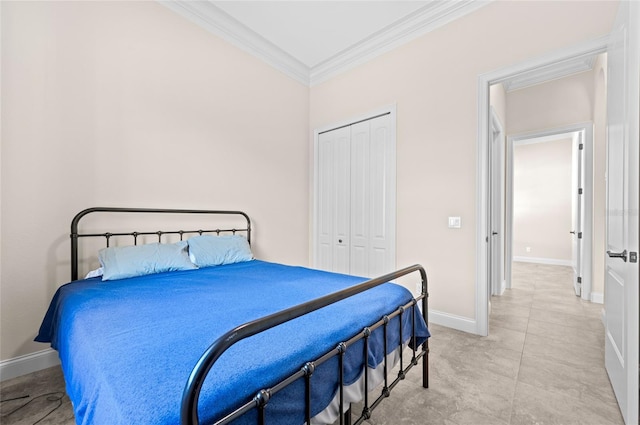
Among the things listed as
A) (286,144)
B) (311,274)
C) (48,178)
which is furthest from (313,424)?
(286,144)

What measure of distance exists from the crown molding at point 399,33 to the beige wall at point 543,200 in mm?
4452

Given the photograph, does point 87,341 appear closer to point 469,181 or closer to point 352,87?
point 469,181

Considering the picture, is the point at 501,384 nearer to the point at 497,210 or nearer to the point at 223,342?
the point at 223,342

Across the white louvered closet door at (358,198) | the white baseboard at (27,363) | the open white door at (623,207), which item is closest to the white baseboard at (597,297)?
the open white door at (623,207)

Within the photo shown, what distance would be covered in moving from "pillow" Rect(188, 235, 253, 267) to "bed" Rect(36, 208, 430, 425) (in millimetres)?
344

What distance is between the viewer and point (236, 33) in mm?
3084

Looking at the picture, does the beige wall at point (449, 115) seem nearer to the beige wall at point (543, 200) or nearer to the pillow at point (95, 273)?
the pillow at point (95, 273)

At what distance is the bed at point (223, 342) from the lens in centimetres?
73

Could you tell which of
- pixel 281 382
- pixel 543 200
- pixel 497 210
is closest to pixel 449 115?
pixel 497 210

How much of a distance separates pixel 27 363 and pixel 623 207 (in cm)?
390

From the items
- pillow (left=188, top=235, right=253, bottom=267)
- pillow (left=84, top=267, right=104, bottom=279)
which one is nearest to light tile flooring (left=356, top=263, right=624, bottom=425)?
pillow (left=188, top=235, right=253, bottom=267)

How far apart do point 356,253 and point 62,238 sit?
9.33ft

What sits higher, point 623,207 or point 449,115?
point 449,115

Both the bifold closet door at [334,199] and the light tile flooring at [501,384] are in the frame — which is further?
the bifold closet door at [334,199]
